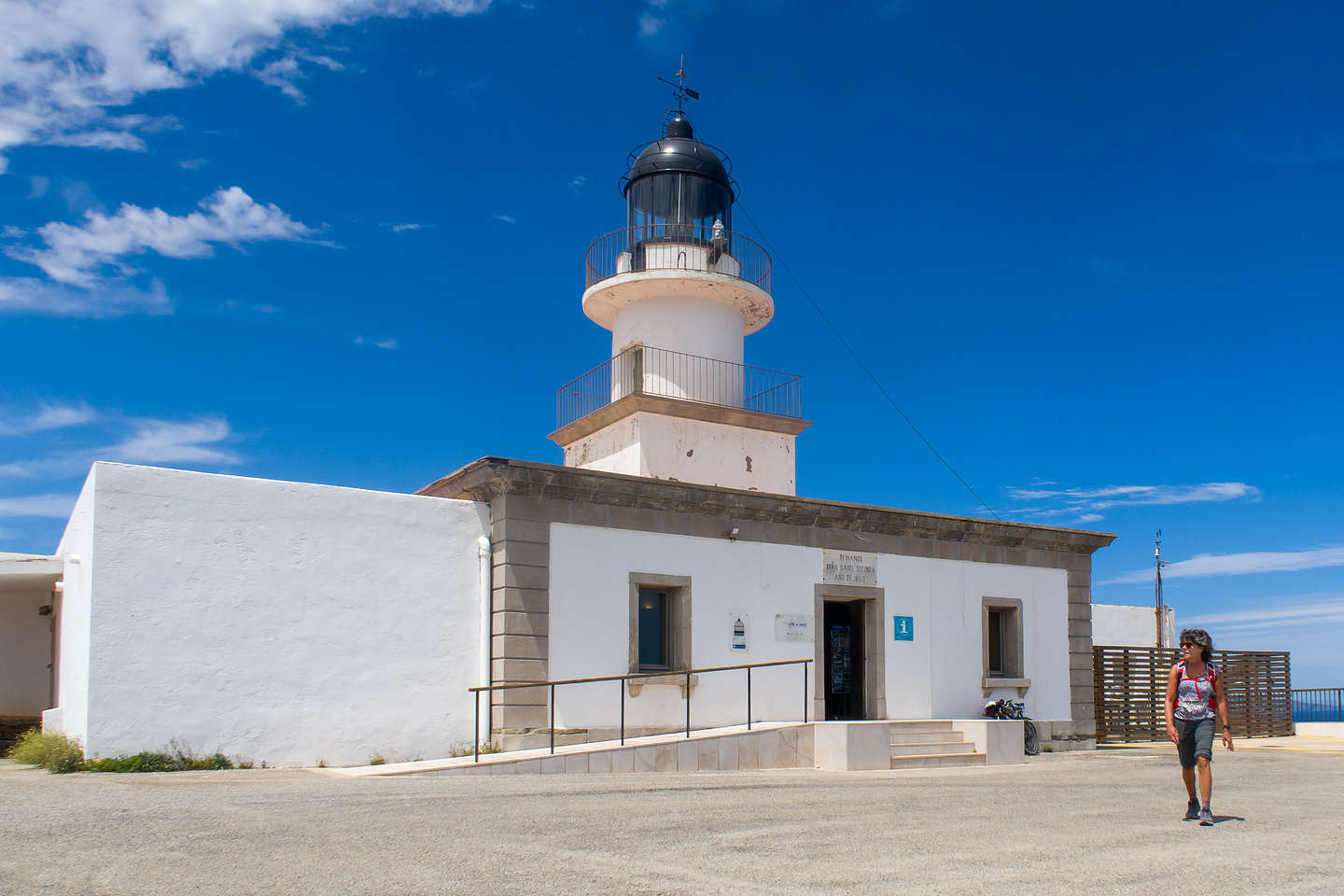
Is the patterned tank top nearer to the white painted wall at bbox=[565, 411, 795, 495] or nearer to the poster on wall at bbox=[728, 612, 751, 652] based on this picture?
the poster on wall at bbox=[728, 612, 751, 652]

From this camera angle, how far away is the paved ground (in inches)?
210

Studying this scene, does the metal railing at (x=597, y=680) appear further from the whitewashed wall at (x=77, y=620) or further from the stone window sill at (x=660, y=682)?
the whitewashed wall at (x=77, y=620)

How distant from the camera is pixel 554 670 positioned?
13.2 meters

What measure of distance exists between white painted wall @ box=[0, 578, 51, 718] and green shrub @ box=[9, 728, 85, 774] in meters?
4.18

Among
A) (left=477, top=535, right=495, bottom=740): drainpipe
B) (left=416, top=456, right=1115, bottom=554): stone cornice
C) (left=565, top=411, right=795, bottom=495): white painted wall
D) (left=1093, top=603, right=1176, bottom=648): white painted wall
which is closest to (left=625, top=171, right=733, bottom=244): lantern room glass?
(left=565, top=411, right=795, bottom=495): white painted wall

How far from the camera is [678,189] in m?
20.1

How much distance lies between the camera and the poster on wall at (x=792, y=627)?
15211 millimetres

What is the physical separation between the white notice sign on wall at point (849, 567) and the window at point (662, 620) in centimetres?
240

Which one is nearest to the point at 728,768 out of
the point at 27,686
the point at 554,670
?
the point at 554,670

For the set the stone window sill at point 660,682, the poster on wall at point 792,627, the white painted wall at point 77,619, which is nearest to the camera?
the white painted wall at point 77,619

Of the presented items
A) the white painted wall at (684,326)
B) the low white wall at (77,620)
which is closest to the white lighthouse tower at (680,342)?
the white painted wall at (684,326)

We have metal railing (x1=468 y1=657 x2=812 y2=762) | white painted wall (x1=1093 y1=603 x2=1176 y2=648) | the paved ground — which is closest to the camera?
the paved ground

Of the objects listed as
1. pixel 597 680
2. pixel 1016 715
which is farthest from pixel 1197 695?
pixel 1016 715

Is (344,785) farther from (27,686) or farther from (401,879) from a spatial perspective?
(27,686)
